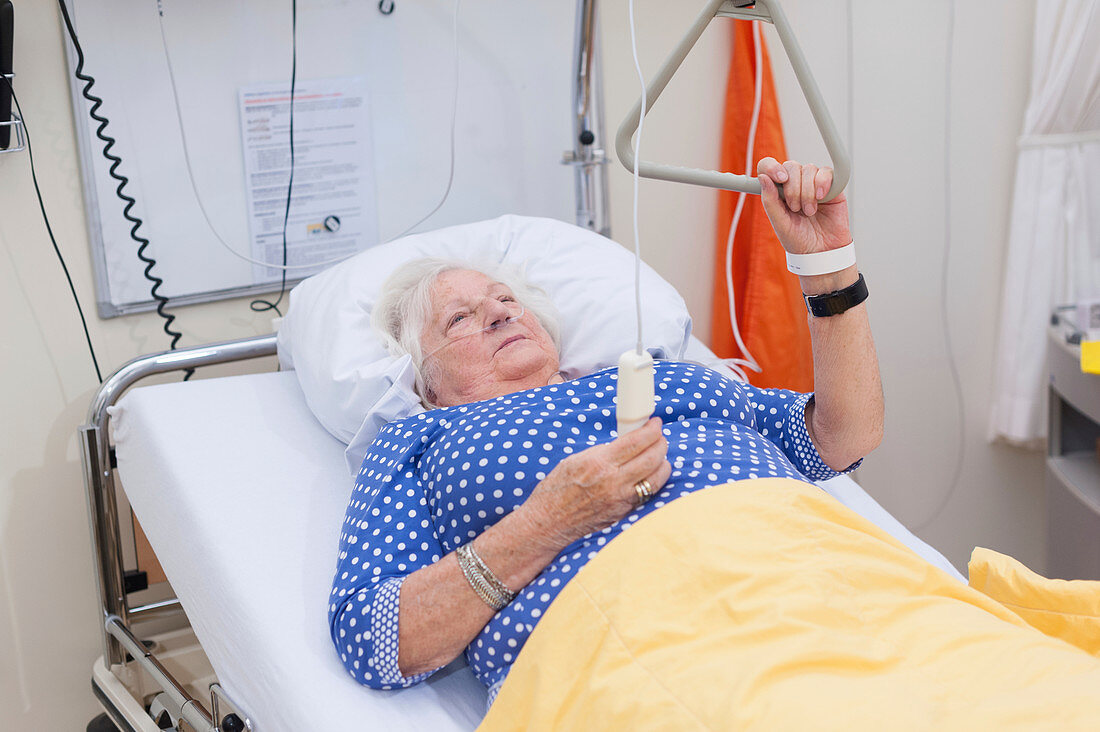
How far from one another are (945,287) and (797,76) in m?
1.42

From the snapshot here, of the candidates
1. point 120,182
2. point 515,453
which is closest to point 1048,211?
point 515,453

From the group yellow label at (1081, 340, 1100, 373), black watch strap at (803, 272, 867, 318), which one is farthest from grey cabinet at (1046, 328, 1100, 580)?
black watch strap at (803, 272, 867, 318)

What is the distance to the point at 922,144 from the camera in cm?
240

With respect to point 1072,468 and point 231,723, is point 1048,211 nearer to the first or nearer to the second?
point 1072,468

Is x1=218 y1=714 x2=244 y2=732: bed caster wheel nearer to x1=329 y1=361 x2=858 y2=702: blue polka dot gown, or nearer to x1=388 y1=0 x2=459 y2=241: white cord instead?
x1=329 y1=361 x2=858 y2=702: blue polka dot gown

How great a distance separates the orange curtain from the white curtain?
47cm

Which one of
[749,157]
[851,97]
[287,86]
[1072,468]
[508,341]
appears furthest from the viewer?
[851,97]

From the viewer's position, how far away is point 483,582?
1169 millimetres

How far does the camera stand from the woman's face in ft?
4.99

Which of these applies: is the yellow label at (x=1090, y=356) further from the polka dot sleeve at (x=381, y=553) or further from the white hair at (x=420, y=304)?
the polka dot sleeve at (x=381, y=553)

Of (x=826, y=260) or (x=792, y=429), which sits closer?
(x=826, y=260)

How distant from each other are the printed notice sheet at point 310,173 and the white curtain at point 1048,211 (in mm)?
1437

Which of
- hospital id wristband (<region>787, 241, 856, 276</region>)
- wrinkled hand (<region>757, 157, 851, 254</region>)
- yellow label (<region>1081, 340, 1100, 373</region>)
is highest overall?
wrinkled hand (<region>757, 157, 851, 254</region>)

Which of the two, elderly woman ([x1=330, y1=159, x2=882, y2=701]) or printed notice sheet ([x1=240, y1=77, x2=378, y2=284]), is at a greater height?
printed notice sheet ([x1=240, y1=77, x2=378, y2=284])
